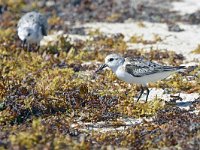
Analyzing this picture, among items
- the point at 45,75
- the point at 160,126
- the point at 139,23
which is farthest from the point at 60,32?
the point at 160,126

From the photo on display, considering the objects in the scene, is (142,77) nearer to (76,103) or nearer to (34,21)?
(76,103)

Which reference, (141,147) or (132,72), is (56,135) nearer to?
(141,147)

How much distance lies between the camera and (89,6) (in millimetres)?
18500

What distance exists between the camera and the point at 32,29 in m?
14.8

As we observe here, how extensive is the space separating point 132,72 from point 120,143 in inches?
91.7

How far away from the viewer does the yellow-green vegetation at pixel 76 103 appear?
7.79 metres

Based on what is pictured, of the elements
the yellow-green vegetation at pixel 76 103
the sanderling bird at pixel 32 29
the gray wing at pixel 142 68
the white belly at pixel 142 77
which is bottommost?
the yellow-green vegetation at pixel 76 103

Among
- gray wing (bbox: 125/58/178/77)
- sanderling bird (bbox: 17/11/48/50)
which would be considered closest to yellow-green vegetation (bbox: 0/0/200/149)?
sanderling bird (bbox: 17/11/48/50)

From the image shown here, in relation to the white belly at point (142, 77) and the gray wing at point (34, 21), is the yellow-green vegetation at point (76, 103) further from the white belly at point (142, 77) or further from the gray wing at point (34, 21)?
the gray wing at point (34, 21)

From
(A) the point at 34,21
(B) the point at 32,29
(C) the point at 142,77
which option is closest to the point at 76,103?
(C) the point at 142,77

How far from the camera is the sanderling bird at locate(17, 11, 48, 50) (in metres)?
14.6

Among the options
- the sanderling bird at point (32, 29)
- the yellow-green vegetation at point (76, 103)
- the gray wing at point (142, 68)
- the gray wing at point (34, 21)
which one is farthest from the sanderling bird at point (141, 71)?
the gray wing at point (34, 21)

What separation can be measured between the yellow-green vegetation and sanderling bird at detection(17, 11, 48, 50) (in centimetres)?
27

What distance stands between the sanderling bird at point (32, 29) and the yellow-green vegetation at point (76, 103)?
10.8 inches
